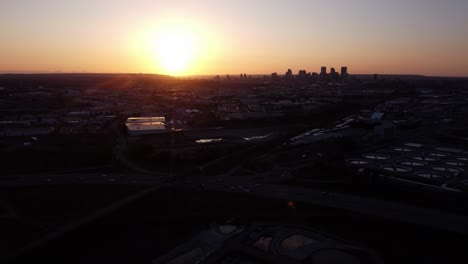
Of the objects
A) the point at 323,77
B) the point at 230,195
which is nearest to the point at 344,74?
Answer: the point at 323,77

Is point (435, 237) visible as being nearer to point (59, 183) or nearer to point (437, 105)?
point (59, 183)

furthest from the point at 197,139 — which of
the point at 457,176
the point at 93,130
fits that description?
the point at 457,176

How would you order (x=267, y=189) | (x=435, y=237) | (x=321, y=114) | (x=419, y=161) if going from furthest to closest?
1. (x=321, y=114)
2. (x=419, y=161)
3. (x=267, y=189)
4. (x=435, y=237)

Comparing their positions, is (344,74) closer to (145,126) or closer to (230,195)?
(145,126)

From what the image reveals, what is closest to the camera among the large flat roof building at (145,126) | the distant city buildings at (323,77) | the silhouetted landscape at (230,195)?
the silhouetted landscape at (230,195)

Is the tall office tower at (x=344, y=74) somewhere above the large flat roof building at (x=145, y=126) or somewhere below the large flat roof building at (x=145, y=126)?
above

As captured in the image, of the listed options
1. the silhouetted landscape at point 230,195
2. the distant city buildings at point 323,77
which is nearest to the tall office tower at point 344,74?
the distant city buildings at point 323,77

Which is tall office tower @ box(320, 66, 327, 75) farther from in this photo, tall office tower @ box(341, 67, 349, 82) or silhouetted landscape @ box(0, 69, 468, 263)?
silhouetted landscape @ box(0, 69, 468, 263)

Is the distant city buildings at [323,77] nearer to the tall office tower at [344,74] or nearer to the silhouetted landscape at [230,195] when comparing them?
the tall office tower at [344,74]

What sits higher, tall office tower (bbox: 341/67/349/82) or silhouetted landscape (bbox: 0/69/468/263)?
tall office tower (bbox: 341/67/349/82)

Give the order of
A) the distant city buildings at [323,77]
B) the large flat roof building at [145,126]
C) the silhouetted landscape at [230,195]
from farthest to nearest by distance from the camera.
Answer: the distant city buildings at [323,77] < the large flat roof building at [145,126] < the silhouetted landscape at [230,195]

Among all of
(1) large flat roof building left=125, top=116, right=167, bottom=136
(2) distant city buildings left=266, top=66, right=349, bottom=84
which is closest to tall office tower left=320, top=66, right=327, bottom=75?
(2) distant city buildings left=266, top=66, right=349, bottom=84
